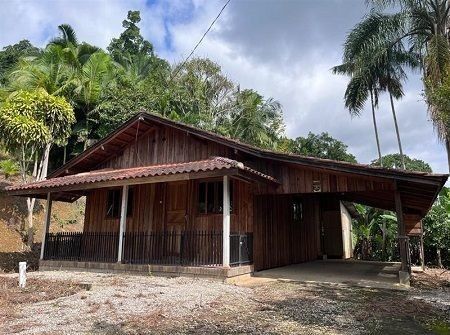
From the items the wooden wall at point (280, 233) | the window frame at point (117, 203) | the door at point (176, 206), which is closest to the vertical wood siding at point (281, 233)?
the wooden wall at point (280, 233)

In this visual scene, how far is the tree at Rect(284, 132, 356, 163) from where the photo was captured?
44763 millimetres

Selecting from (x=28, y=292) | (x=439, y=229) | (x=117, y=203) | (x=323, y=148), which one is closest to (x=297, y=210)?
(x=117, y=203)

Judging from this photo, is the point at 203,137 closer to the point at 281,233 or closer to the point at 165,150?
the point at 165,150

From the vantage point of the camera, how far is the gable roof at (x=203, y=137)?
9.24 meters

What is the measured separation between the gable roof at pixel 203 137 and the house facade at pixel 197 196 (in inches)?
1.2

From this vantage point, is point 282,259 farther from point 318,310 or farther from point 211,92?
point 211,92

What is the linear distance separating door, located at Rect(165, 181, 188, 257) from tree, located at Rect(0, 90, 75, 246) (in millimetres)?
8618

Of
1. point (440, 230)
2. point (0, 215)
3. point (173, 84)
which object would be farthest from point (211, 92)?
point (440, 230)

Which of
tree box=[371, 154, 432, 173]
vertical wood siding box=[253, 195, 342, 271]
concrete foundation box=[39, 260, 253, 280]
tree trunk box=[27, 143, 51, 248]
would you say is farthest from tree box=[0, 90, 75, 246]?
tree box=[371, 154, 432, 173]

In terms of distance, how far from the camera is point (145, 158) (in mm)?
14070

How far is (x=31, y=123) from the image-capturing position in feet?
57.1

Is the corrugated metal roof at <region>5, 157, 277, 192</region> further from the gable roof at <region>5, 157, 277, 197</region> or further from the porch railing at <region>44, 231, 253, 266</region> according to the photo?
the porch railing at <region>44, 231, 253, 266</region>

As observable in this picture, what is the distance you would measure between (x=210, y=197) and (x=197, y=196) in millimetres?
479

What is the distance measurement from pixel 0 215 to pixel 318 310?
1995cm
